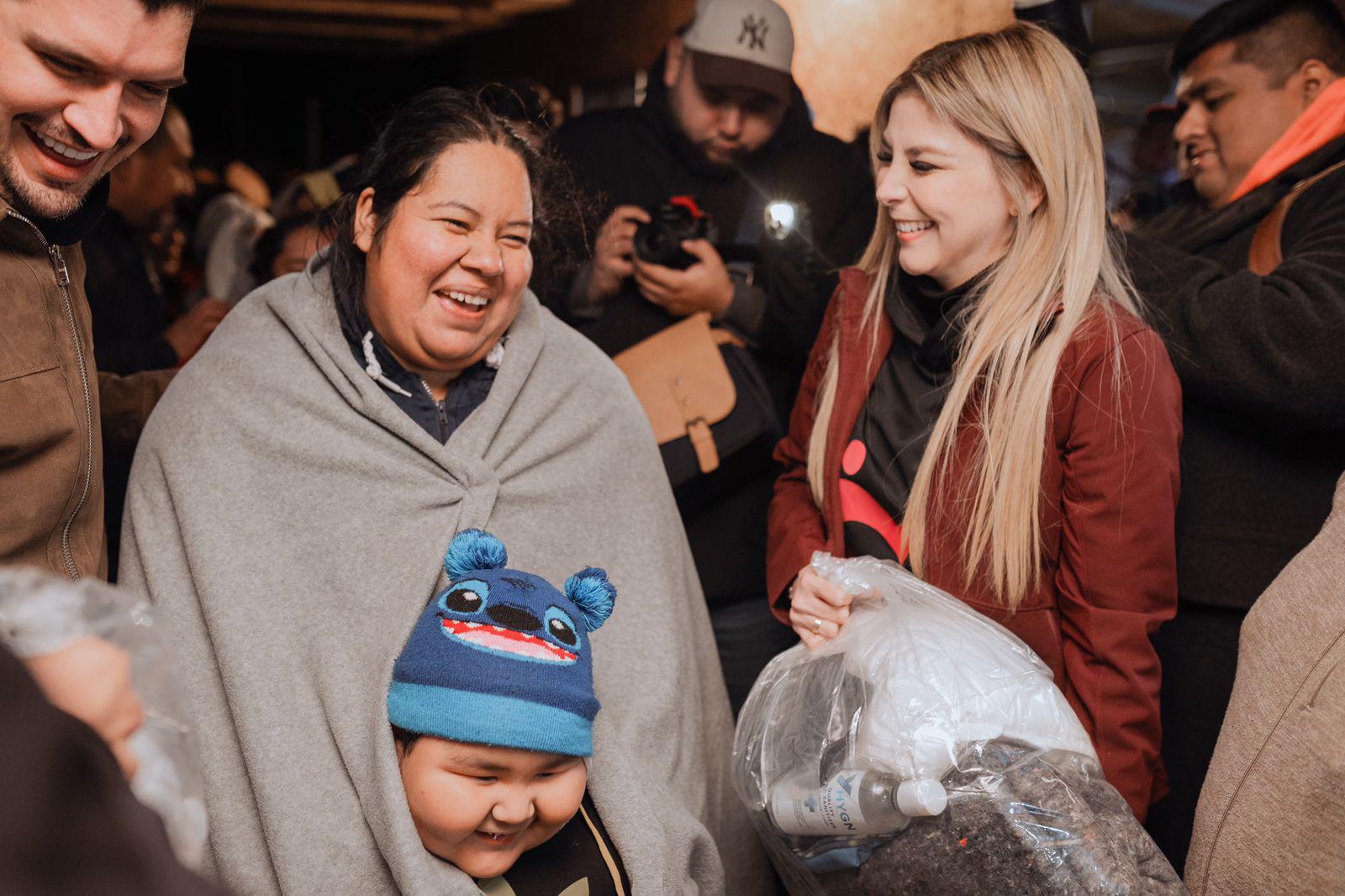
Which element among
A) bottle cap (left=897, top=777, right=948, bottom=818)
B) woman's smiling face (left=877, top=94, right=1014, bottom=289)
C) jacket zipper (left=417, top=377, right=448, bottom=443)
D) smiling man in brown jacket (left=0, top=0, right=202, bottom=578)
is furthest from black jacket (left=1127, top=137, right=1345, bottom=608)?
smiling man in brown jacket (left=0, top=0, right=202, bottom=578)

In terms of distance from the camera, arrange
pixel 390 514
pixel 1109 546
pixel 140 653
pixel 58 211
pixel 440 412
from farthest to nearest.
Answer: pixel 440 412, pixel 390 514, pixel 1109 546, pixel 58 211, pixel 140 653

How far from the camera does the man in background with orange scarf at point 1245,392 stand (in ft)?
5.78

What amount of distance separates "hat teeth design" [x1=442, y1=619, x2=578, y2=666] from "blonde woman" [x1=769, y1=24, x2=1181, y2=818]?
515 mm

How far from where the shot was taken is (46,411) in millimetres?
1479

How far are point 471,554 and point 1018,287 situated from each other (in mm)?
999

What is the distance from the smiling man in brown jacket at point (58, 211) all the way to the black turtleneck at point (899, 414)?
48.3 inches

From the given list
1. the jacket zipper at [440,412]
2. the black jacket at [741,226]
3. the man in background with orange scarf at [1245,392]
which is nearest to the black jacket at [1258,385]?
the man in background with orange scarf at [1245,392]

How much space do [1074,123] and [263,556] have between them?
1.52m

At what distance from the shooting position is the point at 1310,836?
147cm

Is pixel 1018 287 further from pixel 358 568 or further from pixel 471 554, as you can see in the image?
pixel 358 568

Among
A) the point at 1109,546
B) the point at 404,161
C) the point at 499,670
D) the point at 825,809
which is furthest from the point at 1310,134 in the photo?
the point at 499,670

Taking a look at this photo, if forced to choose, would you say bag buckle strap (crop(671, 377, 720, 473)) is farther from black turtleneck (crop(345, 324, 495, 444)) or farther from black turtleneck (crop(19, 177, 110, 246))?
black turtleneck (crop(19, 177, 110, 246))

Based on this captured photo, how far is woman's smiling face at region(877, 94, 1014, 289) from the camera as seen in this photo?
183 cm

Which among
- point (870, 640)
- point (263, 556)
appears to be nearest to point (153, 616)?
point (263, 556)
